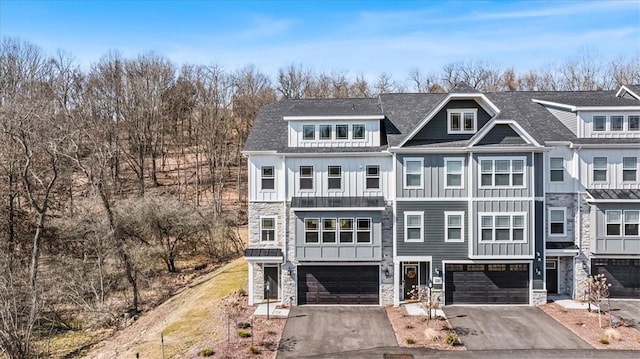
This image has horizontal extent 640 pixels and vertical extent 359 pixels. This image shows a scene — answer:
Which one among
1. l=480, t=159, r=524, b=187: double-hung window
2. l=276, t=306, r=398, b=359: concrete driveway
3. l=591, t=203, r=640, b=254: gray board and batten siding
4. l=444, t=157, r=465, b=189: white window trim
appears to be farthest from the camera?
l=591, t=203, r=640, b=254: gray board and batten siding

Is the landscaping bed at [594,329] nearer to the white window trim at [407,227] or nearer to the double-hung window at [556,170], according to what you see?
the double-hung window at [556,170]

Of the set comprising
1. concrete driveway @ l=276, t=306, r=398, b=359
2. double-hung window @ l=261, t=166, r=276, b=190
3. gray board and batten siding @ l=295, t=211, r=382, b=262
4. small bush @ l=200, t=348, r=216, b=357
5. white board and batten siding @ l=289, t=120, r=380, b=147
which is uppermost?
white board and batten siding @ l=289, t=120, r=380, b=147

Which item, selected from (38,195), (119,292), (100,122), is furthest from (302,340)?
(100,122)

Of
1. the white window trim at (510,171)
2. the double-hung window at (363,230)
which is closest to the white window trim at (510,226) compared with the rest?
the white window trim at (510,171)

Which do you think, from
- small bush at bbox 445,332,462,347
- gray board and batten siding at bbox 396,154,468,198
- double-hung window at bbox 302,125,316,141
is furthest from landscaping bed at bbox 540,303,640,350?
double-hung window at bbox 302,125,316,141

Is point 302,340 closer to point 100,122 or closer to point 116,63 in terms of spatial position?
point 100,122

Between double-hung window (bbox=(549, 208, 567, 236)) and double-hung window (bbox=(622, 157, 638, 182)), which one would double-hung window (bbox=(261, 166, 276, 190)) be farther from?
double-hung window (bbox=(622, 157, 638, 182))
